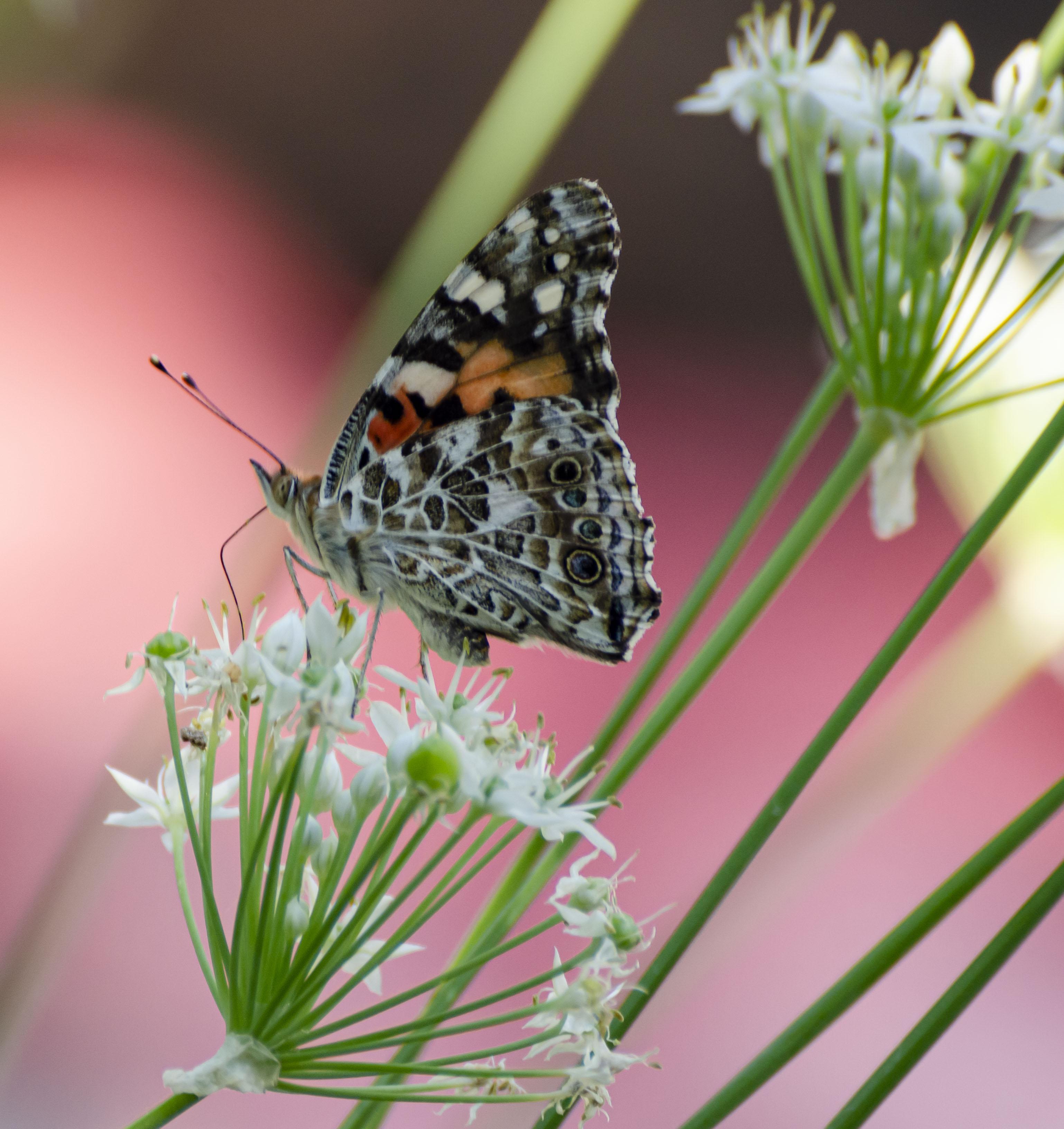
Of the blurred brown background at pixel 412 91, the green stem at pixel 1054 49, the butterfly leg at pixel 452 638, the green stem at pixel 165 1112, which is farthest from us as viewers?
the blurred brown background at pixel 412 91

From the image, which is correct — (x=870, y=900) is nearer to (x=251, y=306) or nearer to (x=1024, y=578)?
(x=1024, y=578)

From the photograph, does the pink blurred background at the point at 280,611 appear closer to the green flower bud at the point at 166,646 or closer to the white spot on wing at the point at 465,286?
the white spot on wing at the point at 465,286

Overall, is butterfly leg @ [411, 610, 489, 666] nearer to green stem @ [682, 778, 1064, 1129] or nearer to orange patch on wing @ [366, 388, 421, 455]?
orange patch on wing @ [366, 388, 421, 455]

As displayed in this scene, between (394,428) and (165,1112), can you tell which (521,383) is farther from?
(165,1112)

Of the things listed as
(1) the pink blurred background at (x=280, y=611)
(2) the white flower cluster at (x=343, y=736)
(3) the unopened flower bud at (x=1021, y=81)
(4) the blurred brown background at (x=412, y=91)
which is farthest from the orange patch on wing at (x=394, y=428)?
(4) the blurred brown background at (x=412, y=91)

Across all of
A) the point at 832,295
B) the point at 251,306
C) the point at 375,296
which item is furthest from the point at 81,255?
the point at 832,295

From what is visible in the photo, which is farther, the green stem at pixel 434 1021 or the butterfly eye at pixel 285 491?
the butterfly eye at pixel 285 491

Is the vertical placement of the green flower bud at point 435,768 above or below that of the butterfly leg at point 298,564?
above

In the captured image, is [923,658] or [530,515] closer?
[530,515]
